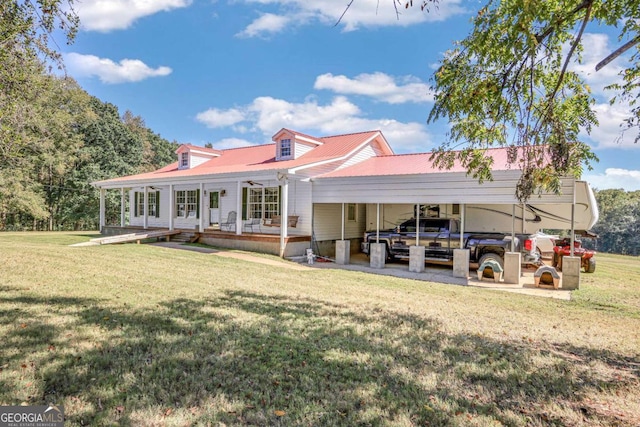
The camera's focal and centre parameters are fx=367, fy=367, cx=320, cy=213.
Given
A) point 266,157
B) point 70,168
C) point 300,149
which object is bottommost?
point 266,157

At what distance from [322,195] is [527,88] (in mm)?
10108

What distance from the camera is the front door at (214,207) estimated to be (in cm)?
1941

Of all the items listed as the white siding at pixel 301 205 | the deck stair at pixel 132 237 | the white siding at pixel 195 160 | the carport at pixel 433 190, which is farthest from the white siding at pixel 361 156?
the white siding at pixel 195 160

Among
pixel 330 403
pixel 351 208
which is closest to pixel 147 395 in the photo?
pixel 330 403

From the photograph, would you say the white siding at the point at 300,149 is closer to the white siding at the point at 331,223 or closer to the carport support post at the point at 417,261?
the white siding at the point at 331,223

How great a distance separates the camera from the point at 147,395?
9.64ft

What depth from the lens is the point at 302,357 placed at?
3.85 meters

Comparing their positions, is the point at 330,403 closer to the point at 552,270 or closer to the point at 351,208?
the point at 552,270

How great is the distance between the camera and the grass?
2.83 meters

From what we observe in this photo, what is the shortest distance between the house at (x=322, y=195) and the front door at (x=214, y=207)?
2.1 inches

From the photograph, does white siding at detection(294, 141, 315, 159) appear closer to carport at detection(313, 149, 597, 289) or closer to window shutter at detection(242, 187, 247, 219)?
window shutter at detection(242, 187, 247, 219)

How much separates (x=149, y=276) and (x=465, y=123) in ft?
23.5

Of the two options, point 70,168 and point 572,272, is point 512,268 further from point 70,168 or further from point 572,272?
point 70,168

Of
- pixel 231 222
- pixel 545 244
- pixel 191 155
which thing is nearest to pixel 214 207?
pixel 231 222
